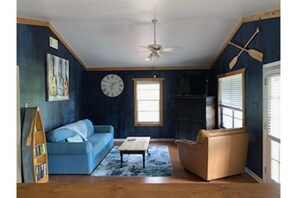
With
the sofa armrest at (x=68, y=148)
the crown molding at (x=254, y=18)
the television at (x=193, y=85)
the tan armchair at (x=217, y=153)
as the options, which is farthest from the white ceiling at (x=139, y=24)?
the sofa armrest at (x=68, y=148)

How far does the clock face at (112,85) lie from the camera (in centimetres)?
763

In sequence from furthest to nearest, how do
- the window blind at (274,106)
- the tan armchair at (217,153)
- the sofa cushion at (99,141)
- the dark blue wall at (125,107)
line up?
the dark blue wall at (125,107) → the sofa cushion at (99,141) → the tan armchair at (217,153) → the window blind at (274,106)

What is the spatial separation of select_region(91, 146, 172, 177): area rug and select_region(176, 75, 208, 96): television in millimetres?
1890

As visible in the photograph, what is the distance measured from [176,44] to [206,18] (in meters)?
1.42

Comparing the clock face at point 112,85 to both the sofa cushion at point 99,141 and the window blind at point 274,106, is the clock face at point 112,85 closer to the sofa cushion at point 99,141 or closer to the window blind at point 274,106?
the sofa cushion at point 99,141

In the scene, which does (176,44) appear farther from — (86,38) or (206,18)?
(86,38)

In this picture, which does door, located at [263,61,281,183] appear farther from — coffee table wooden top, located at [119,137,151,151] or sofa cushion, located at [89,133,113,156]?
sofa cushion, located at [89,133,113,156]

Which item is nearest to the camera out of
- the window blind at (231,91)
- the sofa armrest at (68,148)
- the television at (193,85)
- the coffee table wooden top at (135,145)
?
the sofa armrest at (68,148)

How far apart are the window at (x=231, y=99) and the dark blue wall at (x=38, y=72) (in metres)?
4.04

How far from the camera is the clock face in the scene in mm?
7633

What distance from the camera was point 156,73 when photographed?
764 centimetres

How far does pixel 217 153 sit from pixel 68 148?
268 cm

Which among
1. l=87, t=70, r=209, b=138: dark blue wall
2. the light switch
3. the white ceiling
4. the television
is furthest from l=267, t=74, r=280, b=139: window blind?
the light switch
